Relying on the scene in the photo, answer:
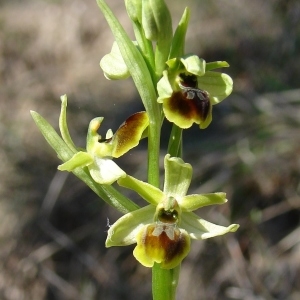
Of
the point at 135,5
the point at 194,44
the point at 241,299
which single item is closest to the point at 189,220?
the point at 135,5

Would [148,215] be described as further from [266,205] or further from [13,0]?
[13,0]

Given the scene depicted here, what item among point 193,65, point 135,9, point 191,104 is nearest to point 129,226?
point 191,104

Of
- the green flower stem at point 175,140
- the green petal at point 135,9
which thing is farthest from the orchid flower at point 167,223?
the green petal at point 135,9

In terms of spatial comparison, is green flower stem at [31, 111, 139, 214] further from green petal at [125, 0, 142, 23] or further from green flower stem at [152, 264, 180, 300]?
green petal at [125, 0, 142, 23]

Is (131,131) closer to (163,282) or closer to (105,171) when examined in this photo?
(105,171)

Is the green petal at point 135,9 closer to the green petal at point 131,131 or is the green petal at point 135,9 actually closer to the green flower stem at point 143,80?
the green flower stem at point 143,80

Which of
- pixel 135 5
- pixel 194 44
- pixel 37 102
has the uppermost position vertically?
pixel 135 5
